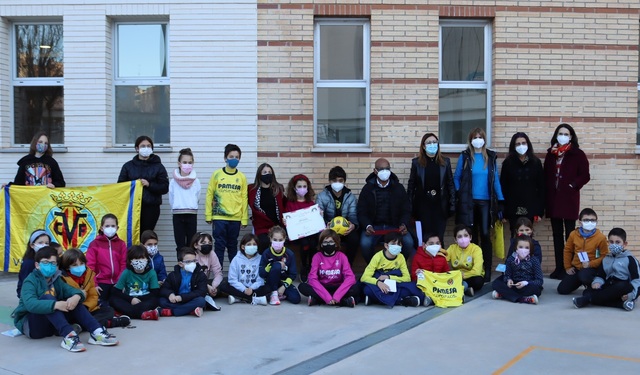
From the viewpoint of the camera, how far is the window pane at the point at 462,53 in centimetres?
1093

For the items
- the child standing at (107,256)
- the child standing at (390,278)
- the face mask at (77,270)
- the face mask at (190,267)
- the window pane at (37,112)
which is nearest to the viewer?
the face mask at (77,270)

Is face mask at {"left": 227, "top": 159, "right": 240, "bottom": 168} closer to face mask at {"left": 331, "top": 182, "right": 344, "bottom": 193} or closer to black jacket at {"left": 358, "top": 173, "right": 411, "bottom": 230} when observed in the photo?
face mask at {"left": 331, "top": 182, "right": 344, "bottom": 193}

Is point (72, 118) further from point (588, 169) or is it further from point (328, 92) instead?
point (588, 169)

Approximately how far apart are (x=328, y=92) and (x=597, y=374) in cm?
638

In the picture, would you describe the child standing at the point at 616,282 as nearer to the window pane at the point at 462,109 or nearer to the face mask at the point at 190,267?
the window pane at the point at 462,109

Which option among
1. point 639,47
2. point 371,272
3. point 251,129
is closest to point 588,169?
point 639,47

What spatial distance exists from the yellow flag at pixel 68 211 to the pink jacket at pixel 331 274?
2.95 metres

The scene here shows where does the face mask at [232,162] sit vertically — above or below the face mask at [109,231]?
above

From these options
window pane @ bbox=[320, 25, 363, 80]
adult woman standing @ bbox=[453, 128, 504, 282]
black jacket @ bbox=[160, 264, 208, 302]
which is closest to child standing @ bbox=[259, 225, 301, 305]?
black jacket @ bbox=[160, 264, 208, 302]

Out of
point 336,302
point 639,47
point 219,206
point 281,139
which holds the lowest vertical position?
point 336,302

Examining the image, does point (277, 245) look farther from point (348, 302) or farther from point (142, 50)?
point (142, 50)

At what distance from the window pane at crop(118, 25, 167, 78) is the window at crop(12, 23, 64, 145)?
100cm

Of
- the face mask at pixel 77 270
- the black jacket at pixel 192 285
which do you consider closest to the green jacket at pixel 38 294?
the face mask at pixel 77 270

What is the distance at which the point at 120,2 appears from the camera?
34.8 ft
